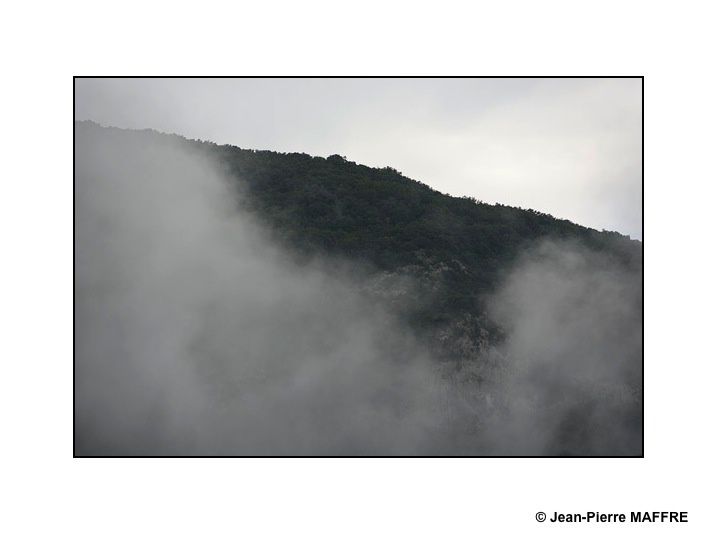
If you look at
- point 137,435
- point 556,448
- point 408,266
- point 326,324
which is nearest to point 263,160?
point 408,266

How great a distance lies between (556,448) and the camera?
87.9 feet

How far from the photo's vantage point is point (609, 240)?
43094mm

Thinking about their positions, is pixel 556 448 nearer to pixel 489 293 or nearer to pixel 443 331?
pixel 443 331

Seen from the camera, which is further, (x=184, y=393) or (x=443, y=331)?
(x=443, y=331)

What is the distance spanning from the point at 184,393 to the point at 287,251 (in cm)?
1198

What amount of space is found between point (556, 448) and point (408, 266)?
586 inches

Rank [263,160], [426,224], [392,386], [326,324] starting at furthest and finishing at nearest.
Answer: [263,160], [426,224], [326,324], [392,386]

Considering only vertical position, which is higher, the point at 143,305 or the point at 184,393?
the point at 143,305

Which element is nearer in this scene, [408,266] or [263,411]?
[263,411]

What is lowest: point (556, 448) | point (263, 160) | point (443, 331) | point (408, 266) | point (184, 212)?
point (556, 448)

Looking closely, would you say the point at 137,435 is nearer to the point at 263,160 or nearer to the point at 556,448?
the point at 556,448

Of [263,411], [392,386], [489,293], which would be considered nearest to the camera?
[263,411]

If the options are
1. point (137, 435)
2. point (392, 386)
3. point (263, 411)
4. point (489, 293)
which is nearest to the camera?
point (137, 435)

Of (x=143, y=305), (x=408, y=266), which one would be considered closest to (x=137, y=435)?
(x=143, y=305)
